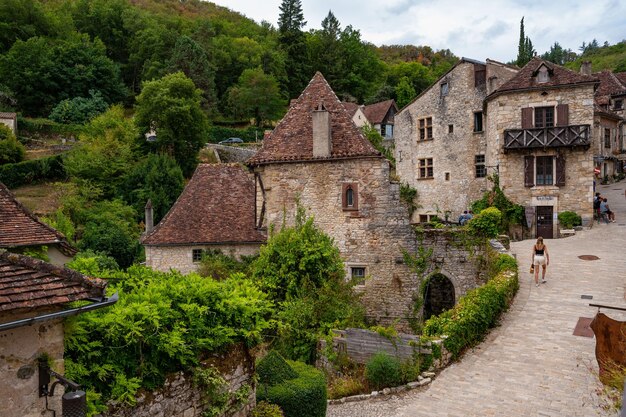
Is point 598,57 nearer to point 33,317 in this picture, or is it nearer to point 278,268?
point 278,268

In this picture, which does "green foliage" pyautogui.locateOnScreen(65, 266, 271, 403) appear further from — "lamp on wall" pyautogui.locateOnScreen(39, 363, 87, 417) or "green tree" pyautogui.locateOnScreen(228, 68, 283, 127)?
"green tree" pyautogui.locateOnScreen(228, 68, 283, 127)

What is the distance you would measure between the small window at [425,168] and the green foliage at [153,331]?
29.9m

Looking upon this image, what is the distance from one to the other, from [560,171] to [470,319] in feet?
56.9

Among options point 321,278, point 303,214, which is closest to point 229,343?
point 321,278

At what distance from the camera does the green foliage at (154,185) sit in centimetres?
3741

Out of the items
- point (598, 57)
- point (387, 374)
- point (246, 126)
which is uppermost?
point (598, 57)

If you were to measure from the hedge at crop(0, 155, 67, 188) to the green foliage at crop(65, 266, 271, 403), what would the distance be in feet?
134

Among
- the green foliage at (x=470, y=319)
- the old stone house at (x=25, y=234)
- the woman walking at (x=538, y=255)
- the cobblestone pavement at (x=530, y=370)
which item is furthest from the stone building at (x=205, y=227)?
the cobblestone pavement at (x=530, y=370)

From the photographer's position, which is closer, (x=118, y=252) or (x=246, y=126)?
(x=118, y=252)

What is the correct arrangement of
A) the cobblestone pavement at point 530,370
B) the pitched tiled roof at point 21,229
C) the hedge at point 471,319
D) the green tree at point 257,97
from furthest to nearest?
the green tree at point 257,97 → the hedge at point 471,319 → the pitched tiled roof at point 21,229 → the cobblestone pavement at point 530,370

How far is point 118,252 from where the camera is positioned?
3025cm

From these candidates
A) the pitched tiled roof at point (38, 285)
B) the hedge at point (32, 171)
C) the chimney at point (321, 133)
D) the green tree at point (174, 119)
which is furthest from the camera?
the green tree at point (174, 119)

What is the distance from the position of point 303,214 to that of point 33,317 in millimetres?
14650

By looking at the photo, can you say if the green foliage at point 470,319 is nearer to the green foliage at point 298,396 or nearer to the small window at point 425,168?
the green foliage at point 298,396
